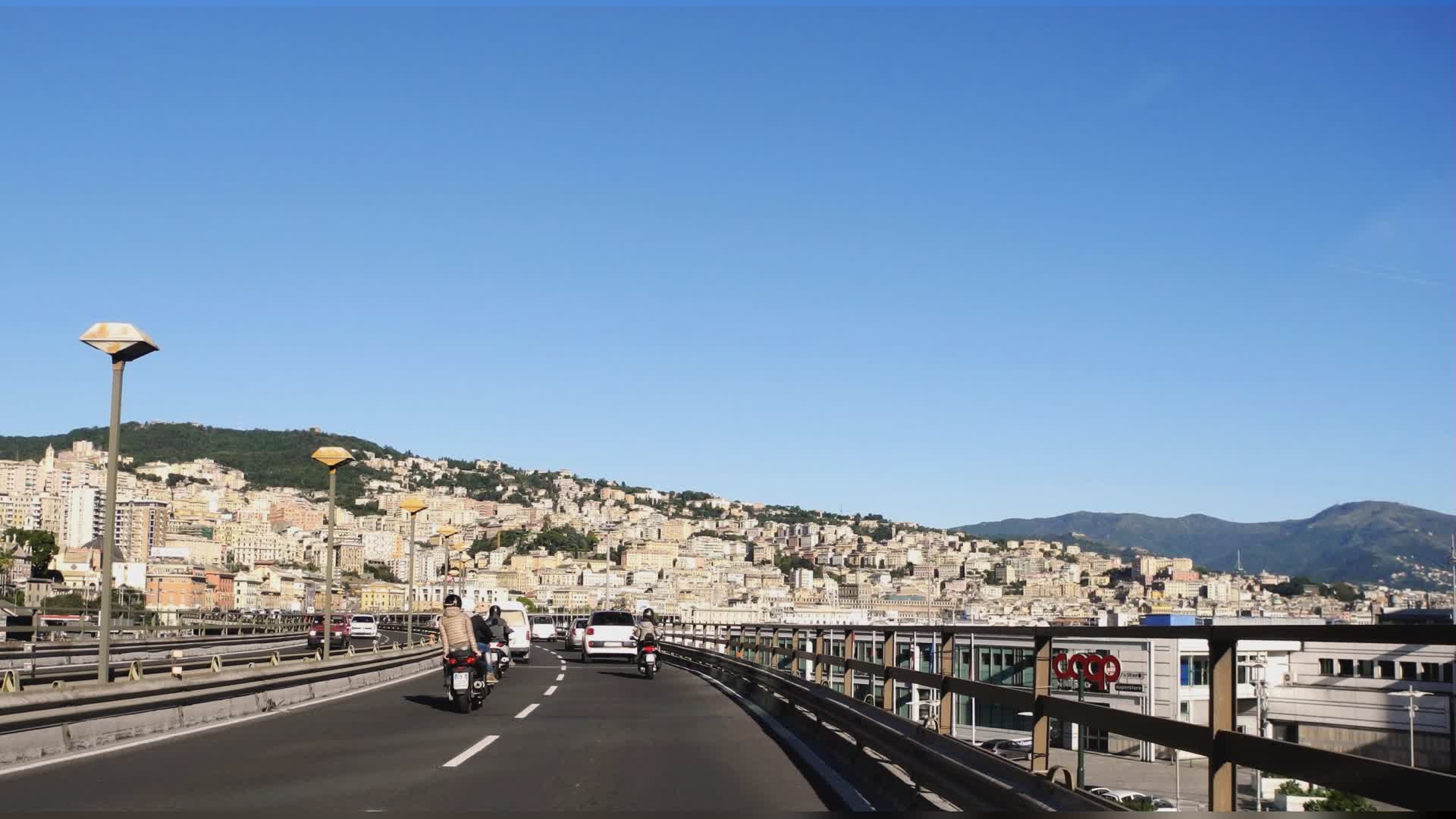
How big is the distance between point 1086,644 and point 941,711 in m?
A: 2.58

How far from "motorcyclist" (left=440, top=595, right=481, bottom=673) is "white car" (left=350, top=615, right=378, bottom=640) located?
5551 cm

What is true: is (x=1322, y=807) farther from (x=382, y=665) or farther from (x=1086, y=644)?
(x=382, y=665)

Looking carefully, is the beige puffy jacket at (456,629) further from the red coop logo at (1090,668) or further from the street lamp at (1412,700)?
the street lamp at (1412,700)

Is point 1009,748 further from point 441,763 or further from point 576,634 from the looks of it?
point 576,634

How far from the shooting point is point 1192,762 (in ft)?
19.3

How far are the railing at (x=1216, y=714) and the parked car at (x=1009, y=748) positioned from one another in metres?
0.24

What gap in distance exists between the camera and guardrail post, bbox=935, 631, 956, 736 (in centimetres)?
1023

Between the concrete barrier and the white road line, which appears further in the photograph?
the white road line

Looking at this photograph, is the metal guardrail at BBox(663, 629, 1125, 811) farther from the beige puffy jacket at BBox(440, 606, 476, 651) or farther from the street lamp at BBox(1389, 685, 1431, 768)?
the beige puffy jacket at BBox(440, 606, 476, 651)

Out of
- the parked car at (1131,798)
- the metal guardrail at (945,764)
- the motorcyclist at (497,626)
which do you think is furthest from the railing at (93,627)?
the parked car at (1131,798)

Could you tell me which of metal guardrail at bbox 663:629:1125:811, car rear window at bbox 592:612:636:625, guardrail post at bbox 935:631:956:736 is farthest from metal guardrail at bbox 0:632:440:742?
car rear window at bbox 592:612:636:625

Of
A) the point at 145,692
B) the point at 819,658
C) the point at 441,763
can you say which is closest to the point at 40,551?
the point at 145,692

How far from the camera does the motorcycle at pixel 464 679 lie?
20.7m

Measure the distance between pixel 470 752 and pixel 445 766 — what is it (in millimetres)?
1472
